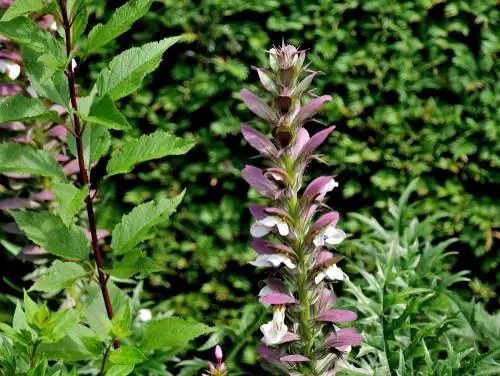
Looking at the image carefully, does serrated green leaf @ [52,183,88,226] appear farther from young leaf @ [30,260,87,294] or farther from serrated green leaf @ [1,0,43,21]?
serrated green leaf @ [1,0,43,21]

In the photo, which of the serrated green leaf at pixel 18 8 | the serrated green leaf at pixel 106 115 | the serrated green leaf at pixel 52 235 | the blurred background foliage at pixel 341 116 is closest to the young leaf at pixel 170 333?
the serrated green leaf at pixel 52 235

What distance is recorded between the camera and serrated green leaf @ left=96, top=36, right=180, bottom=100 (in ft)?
5.77

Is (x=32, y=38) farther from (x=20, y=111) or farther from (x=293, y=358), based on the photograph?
(x=293, y=358)

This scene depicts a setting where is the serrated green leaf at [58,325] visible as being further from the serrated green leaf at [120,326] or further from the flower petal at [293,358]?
the flower petal at [293,358]

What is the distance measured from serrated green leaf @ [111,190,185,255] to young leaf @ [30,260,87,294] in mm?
102

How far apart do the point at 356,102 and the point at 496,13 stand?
2.43 ft

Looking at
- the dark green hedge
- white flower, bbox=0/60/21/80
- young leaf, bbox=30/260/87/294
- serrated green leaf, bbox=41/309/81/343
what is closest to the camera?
serrated green leaf, bbox=41/309/81/343

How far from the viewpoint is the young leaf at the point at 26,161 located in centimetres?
178

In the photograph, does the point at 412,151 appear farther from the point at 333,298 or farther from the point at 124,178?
the point at 333,298

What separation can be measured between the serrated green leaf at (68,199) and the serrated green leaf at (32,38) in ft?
0.86

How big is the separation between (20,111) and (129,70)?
0.25 metres

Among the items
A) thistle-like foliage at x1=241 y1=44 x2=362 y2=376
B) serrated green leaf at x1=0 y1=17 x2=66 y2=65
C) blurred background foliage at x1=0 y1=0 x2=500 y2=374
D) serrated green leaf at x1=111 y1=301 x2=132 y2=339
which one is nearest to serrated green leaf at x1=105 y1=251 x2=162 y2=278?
serrated green leaf at x1=111 y1=301 x2=132 y2=339

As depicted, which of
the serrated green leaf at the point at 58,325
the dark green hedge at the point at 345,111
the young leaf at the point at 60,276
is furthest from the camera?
the dark green hedge at the point at 345,111

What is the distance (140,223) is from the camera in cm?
188
